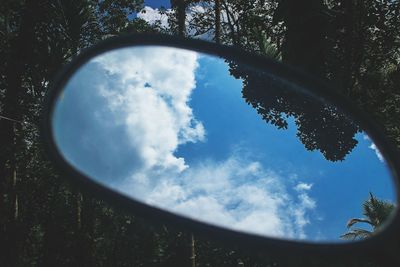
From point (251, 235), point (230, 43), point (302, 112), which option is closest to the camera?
point (251, 235)

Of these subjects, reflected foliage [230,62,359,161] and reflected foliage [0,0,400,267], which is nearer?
reflected foliage [230,62,359,161]

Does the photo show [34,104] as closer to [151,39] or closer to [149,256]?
[151,39]

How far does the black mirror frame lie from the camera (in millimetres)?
838

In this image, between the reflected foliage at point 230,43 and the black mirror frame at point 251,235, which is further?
the reflected foliage at point 230,43

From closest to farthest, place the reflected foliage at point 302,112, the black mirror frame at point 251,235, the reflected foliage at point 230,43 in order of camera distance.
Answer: the black mirror frame at point 251,235 → the reflected foliage at point 302,112 → the reflected foliage at point 230,43

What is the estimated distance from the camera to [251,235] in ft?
2.99

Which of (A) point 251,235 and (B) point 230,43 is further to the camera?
(B) point 230,43

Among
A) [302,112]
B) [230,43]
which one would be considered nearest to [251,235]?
[302,112]

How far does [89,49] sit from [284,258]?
0.88 m

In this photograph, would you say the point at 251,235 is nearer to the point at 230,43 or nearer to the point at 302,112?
the point at 302,112

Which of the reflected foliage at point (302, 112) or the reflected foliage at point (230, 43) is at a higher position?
the reflected foliage at point (230, 43)

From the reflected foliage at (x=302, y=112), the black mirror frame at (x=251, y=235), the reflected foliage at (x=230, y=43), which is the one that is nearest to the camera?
the black mirror frame at (x=251, y=235)

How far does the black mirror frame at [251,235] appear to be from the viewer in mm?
838

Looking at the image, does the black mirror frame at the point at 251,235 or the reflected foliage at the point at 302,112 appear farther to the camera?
the reflected foliage at the point at 302,112
